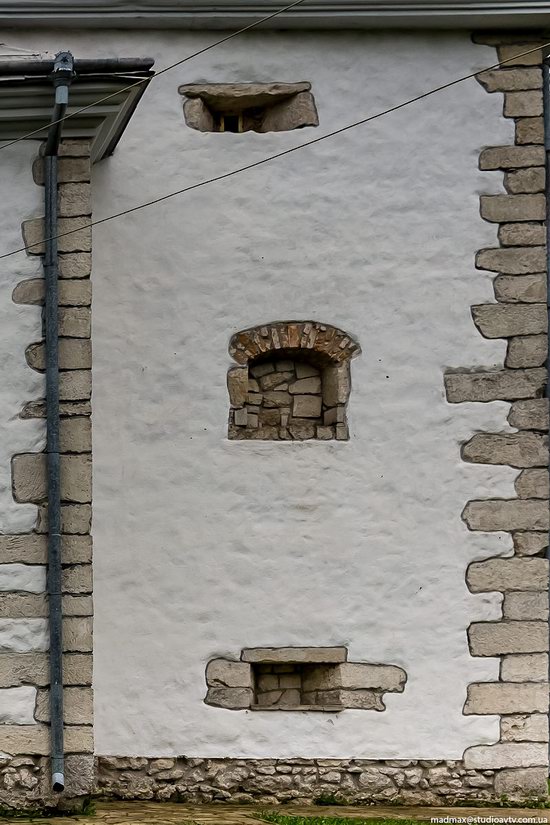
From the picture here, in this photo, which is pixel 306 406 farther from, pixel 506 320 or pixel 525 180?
pixel 525 180

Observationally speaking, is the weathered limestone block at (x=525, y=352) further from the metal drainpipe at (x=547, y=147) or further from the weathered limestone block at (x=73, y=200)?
the weathered limestone block at (x=73, y=200)

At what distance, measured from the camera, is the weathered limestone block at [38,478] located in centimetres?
582

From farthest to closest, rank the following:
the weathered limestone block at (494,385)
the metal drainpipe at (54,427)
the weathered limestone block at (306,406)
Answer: the weathered limestone block at (306,406), the weathered limestone block at (494,385), the metal drainpipe at (54,427)

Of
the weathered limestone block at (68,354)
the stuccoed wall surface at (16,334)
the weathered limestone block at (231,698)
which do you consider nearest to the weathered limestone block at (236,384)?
the weathered limestone block at (68,354)

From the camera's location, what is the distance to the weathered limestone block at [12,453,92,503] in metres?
5.82

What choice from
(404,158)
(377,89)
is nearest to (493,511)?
(404,158)

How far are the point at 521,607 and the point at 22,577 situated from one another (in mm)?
2847

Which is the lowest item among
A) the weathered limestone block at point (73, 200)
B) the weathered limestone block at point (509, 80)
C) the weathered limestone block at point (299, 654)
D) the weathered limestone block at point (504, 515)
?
the weathered limestone block at point (299, 654)

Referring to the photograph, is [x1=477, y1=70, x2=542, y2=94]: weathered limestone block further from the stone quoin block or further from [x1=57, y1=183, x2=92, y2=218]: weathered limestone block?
[x1=57, y1=183, x2=92, y2=218]: weathered limestone block

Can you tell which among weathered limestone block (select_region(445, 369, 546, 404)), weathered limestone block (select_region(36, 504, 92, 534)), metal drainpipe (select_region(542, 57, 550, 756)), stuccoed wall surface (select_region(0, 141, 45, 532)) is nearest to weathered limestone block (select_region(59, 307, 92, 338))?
stuccoed wall surface (select_region(0, 141, 45, 532))

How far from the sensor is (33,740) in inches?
226

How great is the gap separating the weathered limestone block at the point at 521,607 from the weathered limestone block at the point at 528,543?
0.24 m

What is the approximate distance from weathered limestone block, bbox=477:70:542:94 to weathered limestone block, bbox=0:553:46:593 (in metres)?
3.82

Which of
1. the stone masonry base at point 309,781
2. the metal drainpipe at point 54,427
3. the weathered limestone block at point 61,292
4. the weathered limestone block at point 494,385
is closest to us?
the metal drainpipe at point 54,427
